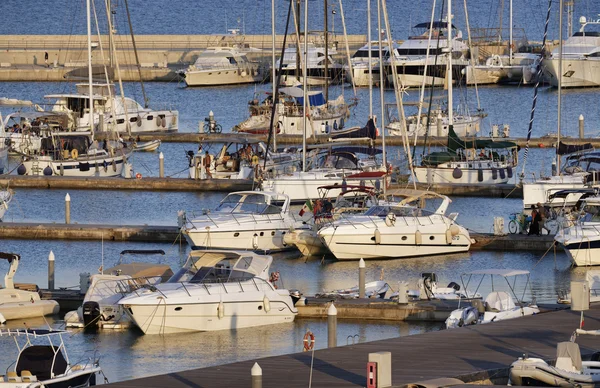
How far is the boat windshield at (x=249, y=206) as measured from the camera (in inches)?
1559

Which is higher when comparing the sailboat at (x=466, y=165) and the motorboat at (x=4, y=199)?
the sailboat at (x=466, y=165)

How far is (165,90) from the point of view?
8800 cm

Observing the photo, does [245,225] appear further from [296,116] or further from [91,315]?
[296,116]

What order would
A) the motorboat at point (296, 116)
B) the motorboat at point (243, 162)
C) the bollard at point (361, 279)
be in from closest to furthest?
the bollard at point (361, 279)
the motorboat at point (243, 162)
the motorboat at point (296, 116)

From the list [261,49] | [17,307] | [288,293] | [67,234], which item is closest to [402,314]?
[288,293]

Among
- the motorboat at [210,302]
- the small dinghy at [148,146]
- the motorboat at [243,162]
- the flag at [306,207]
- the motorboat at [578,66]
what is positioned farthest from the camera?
the motorboat at [578,66]

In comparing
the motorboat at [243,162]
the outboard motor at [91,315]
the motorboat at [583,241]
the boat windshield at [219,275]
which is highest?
the motorboat at [243,162]

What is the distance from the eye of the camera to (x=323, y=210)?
4141cm

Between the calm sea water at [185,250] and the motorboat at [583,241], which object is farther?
the motorboat at [583,241]

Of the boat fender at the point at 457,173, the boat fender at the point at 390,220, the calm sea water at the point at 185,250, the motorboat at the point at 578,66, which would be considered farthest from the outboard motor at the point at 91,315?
the motorboat at the point at 578,66

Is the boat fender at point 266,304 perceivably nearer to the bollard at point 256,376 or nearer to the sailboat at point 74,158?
the bollard at point 256,376

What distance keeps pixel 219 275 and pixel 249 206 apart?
927 centimetres

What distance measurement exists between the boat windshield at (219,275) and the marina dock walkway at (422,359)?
5.29 m

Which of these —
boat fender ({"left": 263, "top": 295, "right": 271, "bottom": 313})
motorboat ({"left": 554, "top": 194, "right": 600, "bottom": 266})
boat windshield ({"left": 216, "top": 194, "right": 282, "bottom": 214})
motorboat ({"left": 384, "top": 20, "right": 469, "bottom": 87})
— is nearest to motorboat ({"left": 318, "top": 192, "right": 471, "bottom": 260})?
boat windshield ({"left": 216, "top": 194, "right": 282, "bottom": 214})
